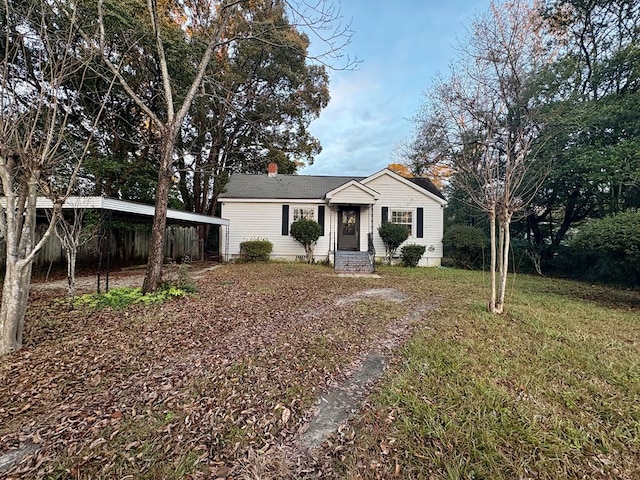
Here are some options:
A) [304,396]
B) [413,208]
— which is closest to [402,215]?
[413,208]

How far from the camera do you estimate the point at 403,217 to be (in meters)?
14.6

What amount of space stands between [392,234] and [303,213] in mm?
4454

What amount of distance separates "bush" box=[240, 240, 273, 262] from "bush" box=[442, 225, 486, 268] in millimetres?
8869

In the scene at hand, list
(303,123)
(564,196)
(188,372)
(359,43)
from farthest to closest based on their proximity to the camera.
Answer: (303,123), (564,196), (359,43), (188,372)

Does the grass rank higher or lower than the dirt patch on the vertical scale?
higher

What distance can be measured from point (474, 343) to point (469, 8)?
13430mm

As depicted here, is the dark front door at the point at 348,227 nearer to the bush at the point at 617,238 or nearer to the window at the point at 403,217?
the window at the point at 403,217

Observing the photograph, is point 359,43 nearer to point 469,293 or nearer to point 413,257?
point 469,293

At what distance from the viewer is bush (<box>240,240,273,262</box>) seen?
1365 cm

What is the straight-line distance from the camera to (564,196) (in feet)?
45.7

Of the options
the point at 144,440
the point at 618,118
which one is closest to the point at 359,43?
the point at 144,440

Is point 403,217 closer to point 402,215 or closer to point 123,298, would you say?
point 402,215

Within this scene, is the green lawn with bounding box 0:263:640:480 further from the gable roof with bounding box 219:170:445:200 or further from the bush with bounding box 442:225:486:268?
the gable roof with bounding box 219:170:445:200

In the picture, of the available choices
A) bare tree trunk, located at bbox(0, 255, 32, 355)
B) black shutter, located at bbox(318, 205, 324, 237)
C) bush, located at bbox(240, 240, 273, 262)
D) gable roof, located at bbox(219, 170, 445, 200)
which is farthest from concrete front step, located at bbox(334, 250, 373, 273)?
bare tree trunk, located at bbox(0, 255, 32, 355)
